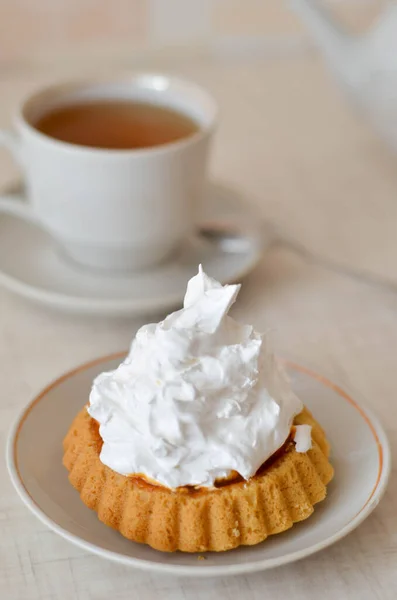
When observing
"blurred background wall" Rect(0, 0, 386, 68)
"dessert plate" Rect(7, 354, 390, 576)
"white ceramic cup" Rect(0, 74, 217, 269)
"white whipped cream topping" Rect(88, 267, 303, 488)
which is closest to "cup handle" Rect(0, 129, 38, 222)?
"white ceramic cup" Rect(0, 74, 217, 269)

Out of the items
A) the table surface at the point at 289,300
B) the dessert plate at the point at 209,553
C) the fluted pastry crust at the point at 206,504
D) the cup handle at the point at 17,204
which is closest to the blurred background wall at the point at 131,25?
the table surface at the point at 289,300

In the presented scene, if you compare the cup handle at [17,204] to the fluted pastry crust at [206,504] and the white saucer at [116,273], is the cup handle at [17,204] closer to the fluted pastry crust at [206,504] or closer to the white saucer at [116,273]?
the white saucer at [116,273]

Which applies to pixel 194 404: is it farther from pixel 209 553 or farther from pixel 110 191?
pixel 110 191

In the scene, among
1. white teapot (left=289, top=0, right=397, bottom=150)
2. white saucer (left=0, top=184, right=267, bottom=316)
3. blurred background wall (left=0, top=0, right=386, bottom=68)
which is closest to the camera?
white saucer (left=0, top=184, right=267, bottom=316)

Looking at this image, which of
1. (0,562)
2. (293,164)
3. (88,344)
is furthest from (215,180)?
(0,562)

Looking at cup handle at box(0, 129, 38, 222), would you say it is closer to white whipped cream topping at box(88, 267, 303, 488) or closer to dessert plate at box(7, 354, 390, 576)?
dessert plate at box(7, 354, 390, 576)
